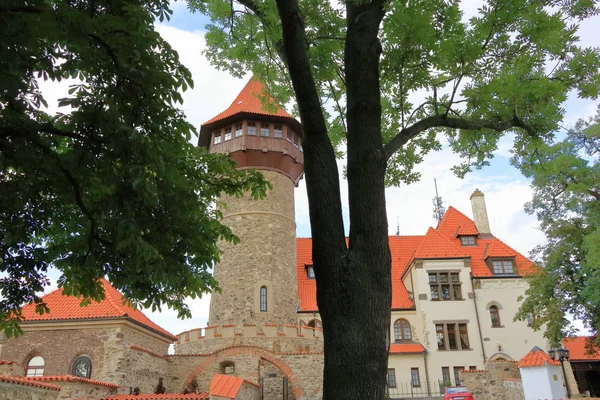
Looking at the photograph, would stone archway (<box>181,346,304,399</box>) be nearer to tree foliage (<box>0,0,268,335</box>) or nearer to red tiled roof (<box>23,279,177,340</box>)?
red tiled roof (<box>23,279,177,340</box>)

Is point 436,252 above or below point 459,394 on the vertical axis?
above

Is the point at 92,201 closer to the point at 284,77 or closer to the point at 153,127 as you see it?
the point at 153,127

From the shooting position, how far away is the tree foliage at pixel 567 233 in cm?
1739

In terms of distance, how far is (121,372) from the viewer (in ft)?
51.7

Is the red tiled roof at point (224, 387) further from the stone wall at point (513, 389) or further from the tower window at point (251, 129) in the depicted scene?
the tower window at point (251, 129)

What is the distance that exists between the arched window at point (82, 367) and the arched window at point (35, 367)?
1070 millimetres

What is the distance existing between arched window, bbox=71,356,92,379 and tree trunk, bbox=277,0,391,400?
14.6m

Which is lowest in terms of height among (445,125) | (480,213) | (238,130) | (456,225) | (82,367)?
(82,367)

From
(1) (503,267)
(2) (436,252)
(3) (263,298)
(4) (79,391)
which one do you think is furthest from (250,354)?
(1) (503,267)

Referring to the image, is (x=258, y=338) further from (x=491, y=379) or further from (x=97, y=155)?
(x=97, y=155)

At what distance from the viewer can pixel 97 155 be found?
4.83 m

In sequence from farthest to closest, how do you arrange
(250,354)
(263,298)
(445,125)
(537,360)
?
(263,298) < (250,354) < (537,360) < (445,125)

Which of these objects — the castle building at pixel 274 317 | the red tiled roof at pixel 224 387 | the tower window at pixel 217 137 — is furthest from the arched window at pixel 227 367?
the tower window at pixel 217 137

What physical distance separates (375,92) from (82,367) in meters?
15.2
